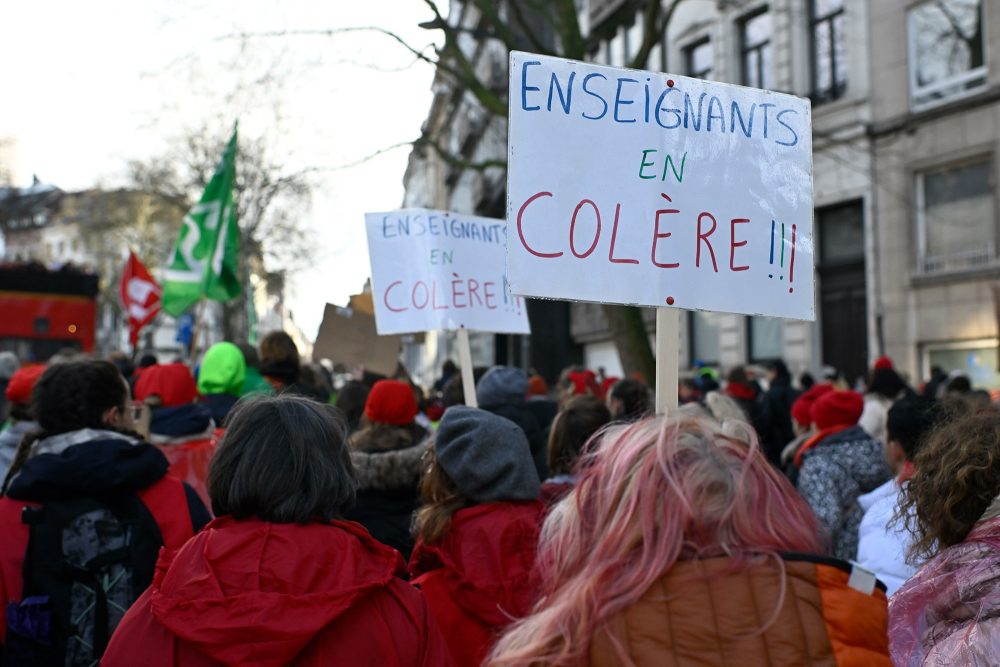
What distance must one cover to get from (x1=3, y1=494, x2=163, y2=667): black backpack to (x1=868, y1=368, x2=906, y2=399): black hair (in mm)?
6444

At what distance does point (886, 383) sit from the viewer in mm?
8125

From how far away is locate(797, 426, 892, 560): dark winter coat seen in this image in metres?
4.85

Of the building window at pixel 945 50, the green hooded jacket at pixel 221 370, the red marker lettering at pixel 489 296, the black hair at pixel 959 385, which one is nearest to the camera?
the red marker lettering at pixel 489 296

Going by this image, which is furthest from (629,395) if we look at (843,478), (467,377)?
(467,377)

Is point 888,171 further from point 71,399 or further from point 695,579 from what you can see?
point 695,579

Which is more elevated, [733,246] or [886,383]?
[733,246]

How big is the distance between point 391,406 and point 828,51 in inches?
724

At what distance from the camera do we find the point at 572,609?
5.47 ft

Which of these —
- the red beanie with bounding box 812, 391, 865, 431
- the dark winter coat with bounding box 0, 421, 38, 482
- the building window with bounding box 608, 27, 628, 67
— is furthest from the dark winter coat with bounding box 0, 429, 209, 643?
the building window with bounding box 608, 27, 628, 67

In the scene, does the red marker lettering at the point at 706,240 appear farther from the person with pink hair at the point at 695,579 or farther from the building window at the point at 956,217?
the building window at the point at 956,217

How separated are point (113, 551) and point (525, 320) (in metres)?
2.96

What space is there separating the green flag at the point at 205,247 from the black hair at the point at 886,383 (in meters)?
6.31

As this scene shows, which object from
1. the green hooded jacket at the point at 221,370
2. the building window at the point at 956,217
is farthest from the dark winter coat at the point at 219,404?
the building window at the point at 956,217

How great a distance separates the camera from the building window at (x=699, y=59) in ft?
75.8
